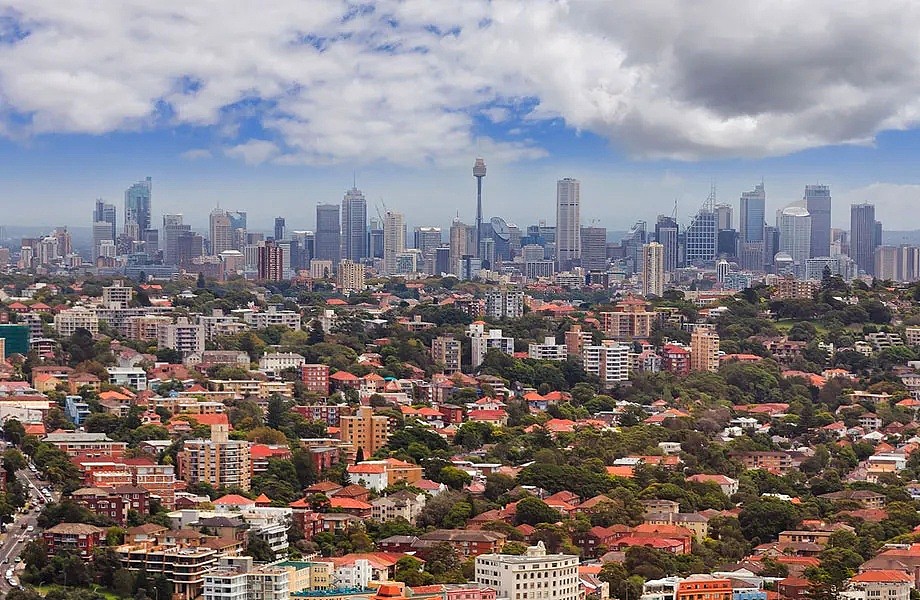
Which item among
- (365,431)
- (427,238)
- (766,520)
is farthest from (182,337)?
(427,238)

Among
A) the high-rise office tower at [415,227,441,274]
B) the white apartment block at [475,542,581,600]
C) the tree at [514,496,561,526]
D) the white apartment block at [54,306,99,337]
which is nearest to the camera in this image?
the white apartment block at [475,542,581,600]

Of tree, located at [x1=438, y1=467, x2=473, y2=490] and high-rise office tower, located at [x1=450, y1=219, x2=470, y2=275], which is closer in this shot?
tree, located at [x1=438, y1=467, x2=473, y2=490]

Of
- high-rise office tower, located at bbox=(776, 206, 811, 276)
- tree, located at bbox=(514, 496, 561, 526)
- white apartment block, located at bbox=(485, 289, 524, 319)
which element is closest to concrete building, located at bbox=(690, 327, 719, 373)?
white apartment block, located at bbox=(485, 289, 524, 319)

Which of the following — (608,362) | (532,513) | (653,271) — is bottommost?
(532,513)

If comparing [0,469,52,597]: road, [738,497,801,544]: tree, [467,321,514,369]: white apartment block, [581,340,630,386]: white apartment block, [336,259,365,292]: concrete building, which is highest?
[336,259,365,292]: concrete building

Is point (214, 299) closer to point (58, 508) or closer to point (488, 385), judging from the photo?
point (488, 385)

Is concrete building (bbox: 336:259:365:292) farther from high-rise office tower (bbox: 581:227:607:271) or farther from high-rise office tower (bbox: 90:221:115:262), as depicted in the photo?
high-rise office tower (bbox: 581:227:607:271)

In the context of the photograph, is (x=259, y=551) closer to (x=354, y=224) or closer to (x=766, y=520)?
(x=766, y=520)
